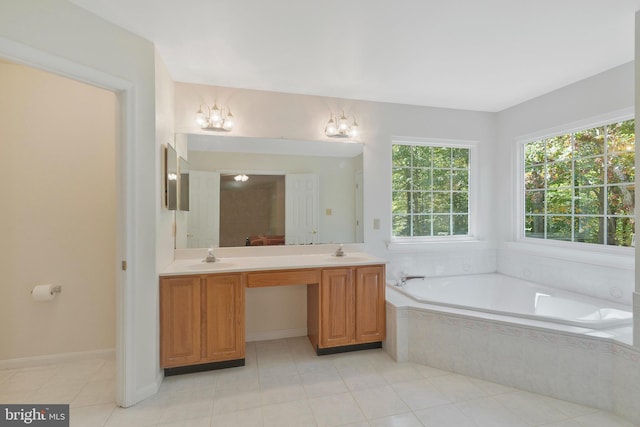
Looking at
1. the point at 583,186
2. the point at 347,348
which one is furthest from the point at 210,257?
the point at 583,186

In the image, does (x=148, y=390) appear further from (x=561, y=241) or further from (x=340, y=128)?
(x=561, y=241)

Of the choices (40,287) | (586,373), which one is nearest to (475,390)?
(586,373)

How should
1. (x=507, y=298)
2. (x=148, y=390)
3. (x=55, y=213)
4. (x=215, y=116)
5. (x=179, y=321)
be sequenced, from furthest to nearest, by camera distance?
(x=507, y=298) → (x=215, y=116) → (x=55, y=213) → (x=179, y=321) → (x=148, y=390)

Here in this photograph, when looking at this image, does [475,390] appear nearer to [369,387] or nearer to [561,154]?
[369,387]

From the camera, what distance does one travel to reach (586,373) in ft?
5.97

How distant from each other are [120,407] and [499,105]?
170 inches

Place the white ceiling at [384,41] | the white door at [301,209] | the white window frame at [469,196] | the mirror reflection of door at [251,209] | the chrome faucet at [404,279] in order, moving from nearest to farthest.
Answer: the white ceiling at [384,41] → the mirror reflection of door at [251,209] → the white door at [301,209] → the chrome faucet at [404,279] → the white window frame at [469,196]

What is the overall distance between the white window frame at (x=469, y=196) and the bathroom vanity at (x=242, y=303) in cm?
68

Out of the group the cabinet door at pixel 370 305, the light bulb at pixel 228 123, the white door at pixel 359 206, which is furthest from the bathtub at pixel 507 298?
the light bulb at pixel 228 123

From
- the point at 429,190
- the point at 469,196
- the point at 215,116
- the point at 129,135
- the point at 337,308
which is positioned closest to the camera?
the point at 129,135

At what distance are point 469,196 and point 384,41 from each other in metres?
2.24

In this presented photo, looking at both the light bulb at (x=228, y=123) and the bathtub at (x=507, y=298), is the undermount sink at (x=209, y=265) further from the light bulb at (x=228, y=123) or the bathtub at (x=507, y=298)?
the bathtub at (x=507, y=298)

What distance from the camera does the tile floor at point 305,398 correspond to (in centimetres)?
170

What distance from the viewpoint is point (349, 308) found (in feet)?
8.07
